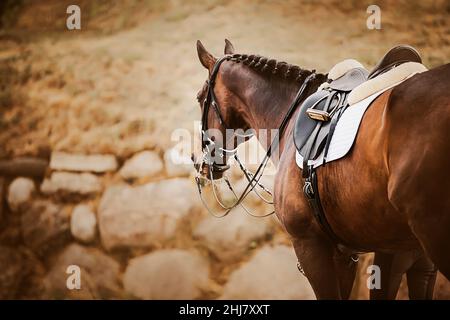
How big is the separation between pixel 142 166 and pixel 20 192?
3.16 ft

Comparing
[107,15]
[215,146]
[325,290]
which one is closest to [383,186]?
[325,290]

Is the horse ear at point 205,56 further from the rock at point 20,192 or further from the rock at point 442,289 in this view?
the rock at point 442,289

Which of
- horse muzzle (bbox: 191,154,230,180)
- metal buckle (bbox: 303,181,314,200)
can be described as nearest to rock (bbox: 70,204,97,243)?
horse muzzle (bbox: 191,154,230,180)

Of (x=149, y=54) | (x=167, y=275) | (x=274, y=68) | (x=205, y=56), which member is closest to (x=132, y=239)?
(x=167, y=275)

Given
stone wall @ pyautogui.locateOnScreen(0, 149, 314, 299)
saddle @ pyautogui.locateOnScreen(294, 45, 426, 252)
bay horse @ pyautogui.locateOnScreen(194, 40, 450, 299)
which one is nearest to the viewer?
bay horse @ pyautogui.locateOnScreen(194, 40, 450, 299)

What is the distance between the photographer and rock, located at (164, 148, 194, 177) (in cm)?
427

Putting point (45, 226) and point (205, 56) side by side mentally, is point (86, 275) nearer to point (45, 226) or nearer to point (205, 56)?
point (45, 226)

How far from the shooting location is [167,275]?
4199 millimetres

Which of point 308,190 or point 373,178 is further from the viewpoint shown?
point 308,190

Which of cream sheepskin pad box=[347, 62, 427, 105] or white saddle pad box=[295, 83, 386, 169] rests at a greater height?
cream sheepskin pad box=[347, 62, 427, 105]

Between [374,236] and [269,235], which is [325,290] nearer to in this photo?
[374,236]

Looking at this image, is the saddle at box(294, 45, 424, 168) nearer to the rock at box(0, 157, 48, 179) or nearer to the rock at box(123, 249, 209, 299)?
the rock at box(123, 249, 209, 299)

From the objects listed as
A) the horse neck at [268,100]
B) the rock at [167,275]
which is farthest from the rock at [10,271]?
the horse neck at [268,100]

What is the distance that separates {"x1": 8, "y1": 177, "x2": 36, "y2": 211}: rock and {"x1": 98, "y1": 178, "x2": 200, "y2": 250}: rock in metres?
0.63
